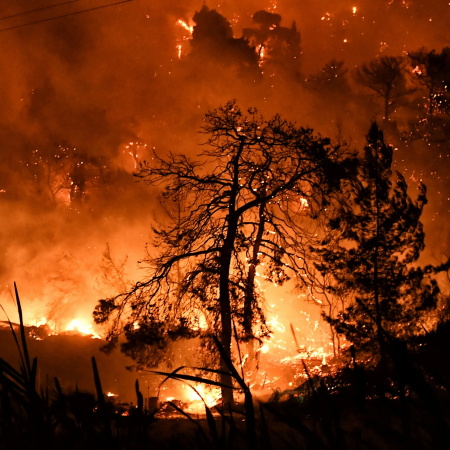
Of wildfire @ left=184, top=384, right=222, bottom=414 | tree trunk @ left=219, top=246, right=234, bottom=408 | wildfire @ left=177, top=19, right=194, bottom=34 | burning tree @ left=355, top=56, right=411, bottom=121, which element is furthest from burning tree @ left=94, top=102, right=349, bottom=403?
wildfire @ left=177, top=19, right=194, bottom=34

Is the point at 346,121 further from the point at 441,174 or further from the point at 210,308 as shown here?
the point at 210,308

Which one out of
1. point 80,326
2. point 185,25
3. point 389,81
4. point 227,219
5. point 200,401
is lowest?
point 200,401

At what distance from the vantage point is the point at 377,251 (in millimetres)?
10492

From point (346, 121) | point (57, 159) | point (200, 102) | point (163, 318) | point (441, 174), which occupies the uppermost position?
point (200, 102)

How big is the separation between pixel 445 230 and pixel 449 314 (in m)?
17.9

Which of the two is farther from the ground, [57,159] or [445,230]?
[57,159]

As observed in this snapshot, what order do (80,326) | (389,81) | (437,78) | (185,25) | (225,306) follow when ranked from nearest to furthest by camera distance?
1. (225,306)
2. (437,78)
3. (80,326)
4. (389,81)
5. (185,25)

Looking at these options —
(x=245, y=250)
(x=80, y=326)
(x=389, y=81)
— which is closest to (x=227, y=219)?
(x=245, y=250)

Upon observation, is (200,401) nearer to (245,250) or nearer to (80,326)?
(245,250)

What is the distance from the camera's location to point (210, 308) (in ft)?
33.8

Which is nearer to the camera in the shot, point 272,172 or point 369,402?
point 369,402

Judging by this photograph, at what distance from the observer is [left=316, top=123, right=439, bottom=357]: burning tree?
10555 mm

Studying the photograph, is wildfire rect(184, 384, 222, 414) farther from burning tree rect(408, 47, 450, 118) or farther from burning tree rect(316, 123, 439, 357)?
burning tree rect(408, 47, 450, 118)

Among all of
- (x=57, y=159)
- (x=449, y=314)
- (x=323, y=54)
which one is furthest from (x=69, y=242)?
(x=323, y=54)
